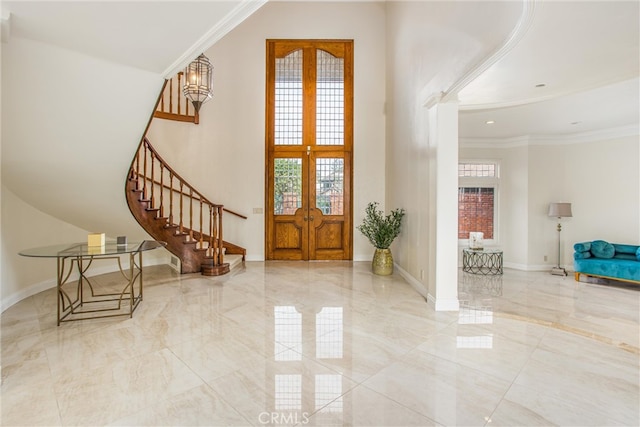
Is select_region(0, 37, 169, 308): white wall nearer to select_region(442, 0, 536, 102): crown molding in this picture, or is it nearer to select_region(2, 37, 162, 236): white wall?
select_region(2, 37, 162, 236): white wall

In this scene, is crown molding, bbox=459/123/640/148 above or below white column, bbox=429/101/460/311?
above

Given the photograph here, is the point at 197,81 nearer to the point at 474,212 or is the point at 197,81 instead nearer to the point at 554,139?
the point at 474,212

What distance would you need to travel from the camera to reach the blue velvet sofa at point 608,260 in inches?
194

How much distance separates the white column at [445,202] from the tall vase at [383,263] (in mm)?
1726

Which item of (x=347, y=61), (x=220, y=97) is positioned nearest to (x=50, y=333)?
(x=220, y=97)

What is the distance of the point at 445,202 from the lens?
347 centimetres

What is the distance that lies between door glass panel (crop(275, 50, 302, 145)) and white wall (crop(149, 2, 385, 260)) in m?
0.35

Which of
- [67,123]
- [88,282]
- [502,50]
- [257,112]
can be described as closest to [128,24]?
[67,123]

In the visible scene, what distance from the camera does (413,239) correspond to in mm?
4500

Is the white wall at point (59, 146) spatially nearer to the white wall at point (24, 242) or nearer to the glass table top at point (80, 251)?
the white wall at point (24, 242)

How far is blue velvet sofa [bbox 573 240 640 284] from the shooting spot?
4.94m

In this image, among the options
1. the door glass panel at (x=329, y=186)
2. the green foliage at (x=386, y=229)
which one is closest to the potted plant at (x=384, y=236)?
the green foliage at (x=386, y=229)

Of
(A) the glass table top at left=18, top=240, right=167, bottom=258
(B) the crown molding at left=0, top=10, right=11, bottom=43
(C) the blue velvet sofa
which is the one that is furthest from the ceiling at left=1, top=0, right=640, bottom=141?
(C) the blue velvet sofa

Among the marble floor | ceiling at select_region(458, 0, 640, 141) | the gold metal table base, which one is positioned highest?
ceiling at select_region(458, 0, 640, 141)
